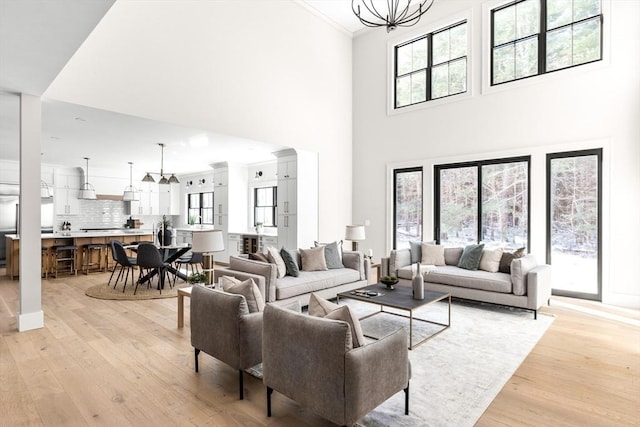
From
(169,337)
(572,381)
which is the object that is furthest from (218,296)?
(572,381)

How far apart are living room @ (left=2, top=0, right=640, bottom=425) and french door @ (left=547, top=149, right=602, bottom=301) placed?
0.42ft

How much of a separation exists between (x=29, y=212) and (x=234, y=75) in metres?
3.71

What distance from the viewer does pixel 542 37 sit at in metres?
5.77

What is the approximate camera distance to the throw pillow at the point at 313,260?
5.12 metres

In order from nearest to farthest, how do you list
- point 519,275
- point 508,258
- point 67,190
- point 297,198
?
point 519,275 → point 508,258 → point 297,198 → point 67,190

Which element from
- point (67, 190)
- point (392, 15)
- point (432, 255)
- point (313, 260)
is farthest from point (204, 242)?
point (67, 190)

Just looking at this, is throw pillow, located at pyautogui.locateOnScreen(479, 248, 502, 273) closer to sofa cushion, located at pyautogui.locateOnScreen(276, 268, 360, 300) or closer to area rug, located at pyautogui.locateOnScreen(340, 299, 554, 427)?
area rug, located at pyautogui.locateOnScreen(340, 299, 554, 427)

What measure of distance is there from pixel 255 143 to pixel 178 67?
189cm

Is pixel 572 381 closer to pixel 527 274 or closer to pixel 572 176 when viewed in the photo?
pixel 527 274

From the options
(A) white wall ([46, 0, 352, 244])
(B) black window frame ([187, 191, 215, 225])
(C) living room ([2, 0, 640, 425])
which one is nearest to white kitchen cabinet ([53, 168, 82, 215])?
(B) black window frame ([187, 191, 215, 225])

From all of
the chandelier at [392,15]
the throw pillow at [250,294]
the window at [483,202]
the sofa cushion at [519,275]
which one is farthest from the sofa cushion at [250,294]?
the window at [483,202]

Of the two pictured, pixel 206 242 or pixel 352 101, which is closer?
pixel 206 242

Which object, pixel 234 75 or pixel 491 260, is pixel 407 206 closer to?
pixel 491 260

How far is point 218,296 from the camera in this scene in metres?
2.70
